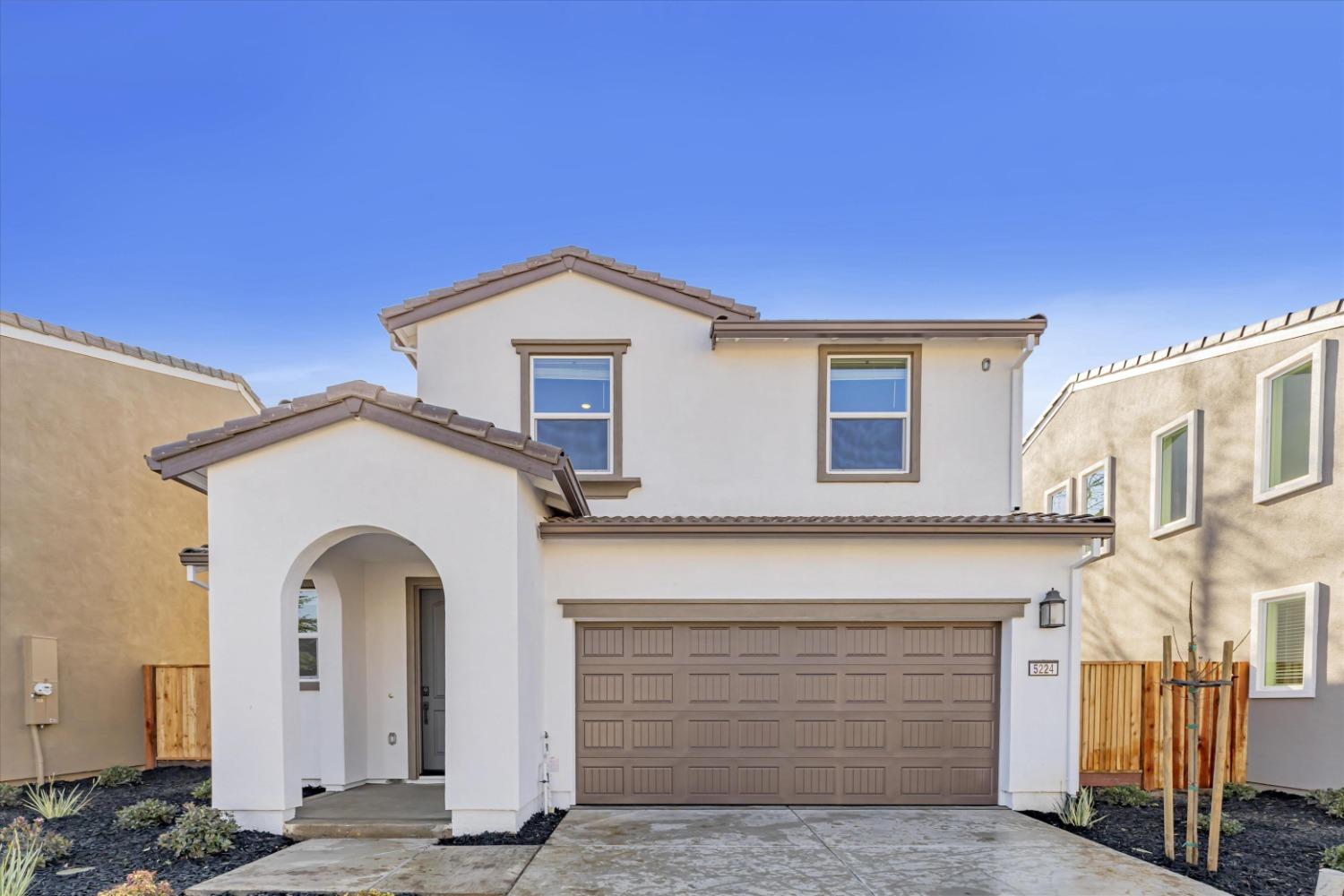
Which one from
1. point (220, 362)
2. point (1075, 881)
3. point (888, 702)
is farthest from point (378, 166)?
point (1075, 881)

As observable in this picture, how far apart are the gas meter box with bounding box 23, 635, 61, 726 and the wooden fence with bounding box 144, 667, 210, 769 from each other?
3.74 feet

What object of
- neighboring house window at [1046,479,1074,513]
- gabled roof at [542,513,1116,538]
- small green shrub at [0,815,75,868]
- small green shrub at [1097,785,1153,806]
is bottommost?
small green shrub at [1097,785,1153,806]

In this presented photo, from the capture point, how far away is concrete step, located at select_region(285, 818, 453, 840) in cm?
659

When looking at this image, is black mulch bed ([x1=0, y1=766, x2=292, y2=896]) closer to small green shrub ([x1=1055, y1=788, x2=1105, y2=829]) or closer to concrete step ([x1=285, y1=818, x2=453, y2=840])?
concrete step ([x1=285, y1=818, x2=453, y2=840])

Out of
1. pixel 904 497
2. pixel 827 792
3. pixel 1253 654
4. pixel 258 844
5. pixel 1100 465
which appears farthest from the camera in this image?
pixel 1100 465

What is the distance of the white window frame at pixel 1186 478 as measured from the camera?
11328 millimetres

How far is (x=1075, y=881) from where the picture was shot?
18.3ft

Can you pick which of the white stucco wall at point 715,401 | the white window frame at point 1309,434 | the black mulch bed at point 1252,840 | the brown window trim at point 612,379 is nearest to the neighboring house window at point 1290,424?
the white window frame at point 1309,434

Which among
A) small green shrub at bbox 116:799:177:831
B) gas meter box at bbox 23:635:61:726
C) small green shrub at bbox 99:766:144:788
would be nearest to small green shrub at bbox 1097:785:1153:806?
small green shrub at bbox 116:799:177:831

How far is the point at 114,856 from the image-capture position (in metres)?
6.16

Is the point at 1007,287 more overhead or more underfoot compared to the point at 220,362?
more overhead

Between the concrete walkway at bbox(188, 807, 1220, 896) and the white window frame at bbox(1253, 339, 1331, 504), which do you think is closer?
the concrete walkway at bbox(188, 807, 1220, 896)

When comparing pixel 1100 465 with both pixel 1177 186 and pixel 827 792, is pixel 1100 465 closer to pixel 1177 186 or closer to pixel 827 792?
pixel 1177 186

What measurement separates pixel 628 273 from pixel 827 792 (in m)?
6.85
